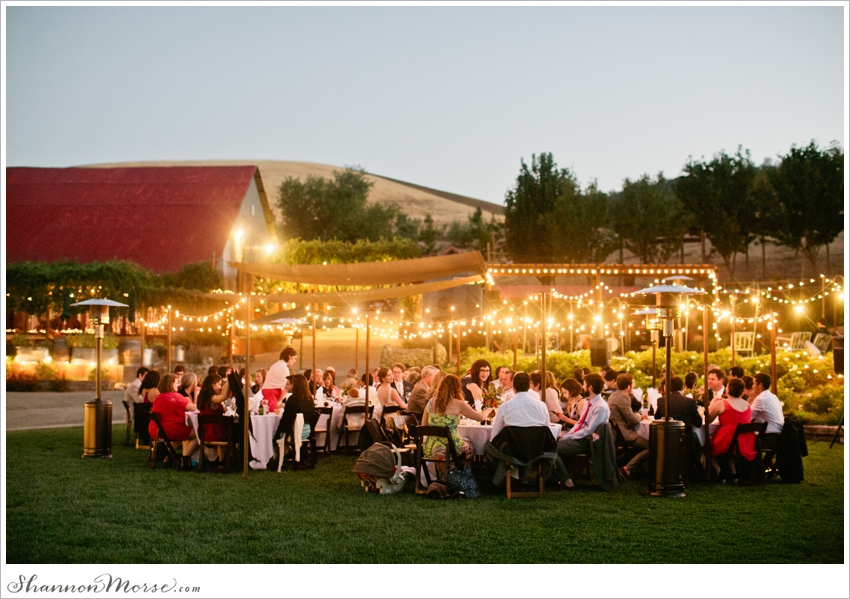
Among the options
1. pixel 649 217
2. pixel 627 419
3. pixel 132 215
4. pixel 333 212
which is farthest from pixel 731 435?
pixel 333 212

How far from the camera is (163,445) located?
1039cm

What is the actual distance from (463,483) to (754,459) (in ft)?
10.6

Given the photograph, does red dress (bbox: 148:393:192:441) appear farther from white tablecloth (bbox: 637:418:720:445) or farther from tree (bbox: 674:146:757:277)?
tree (bbox: 674:146:757:277)

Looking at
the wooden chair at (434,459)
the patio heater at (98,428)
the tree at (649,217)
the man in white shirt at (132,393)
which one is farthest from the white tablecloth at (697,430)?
the tree at (649,217)

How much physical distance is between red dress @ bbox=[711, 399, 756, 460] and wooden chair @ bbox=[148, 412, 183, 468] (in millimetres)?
6219

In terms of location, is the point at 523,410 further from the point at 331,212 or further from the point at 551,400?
the point at 331,212

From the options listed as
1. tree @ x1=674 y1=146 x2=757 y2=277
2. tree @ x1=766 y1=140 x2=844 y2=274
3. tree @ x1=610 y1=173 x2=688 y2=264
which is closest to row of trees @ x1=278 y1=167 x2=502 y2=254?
tree @ x1=610 y1=173 x2=688 y2=264

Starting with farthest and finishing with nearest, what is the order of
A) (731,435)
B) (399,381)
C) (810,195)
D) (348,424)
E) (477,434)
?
(810,195) < (399,381) < (348,424) < (731,435) < (477,434)

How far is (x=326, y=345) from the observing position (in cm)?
2919

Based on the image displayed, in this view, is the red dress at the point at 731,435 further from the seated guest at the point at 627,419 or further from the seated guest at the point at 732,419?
the seated guest at the point at 627,419

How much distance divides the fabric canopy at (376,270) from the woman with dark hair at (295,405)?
171cm

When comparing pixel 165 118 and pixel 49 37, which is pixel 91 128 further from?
pixel 49 37

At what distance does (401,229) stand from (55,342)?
155 ft

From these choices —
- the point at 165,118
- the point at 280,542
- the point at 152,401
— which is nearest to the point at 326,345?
the point at 165,118
